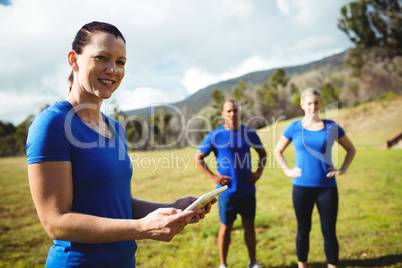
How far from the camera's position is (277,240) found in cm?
492

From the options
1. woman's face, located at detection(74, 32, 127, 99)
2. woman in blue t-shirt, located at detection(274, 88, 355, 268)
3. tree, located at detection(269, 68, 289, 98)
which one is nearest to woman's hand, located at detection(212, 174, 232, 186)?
woman in blue t-shirt, located at detection(274, 88, 355, 268)

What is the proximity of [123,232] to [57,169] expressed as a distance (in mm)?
396

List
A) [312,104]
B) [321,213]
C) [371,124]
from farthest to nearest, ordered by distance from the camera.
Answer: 1. [371,124]
2. [312,104]
3. [321,213]

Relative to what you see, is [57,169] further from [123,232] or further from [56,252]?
[56,252]

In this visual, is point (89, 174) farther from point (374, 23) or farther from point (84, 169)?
point (374, 23)

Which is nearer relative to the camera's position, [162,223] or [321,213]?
[162,223]

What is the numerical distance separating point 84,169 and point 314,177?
10.1 ft

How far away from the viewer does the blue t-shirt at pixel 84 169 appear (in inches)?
41.8

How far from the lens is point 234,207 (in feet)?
12.6

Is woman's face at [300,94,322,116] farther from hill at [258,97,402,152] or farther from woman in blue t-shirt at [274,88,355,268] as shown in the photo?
hill at [258,97,402,152]

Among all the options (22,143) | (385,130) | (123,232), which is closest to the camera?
(123,232)

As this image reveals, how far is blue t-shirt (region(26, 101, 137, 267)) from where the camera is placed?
3.48 ft

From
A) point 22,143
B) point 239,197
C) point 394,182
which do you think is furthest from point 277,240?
point 22,143

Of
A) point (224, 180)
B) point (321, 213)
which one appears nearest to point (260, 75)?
point (224, 180)
